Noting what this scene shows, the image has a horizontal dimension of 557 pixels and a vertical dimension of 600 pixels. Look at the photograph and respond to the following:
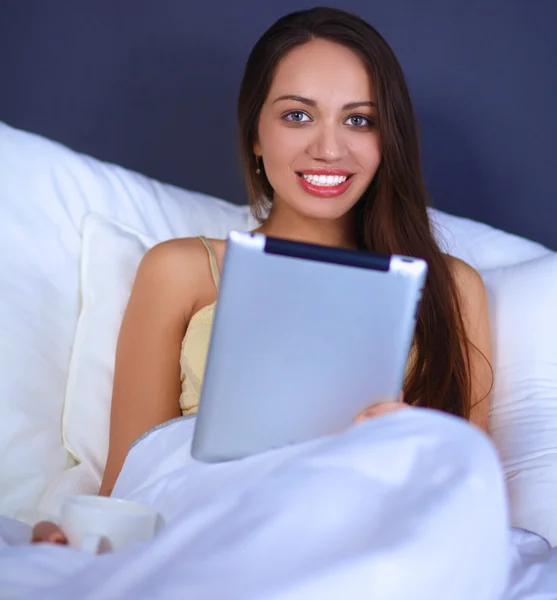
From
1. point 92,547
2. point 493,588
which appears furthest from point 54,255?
point 493,588

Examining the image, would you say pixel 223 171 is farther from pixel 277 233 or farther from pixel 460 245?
pixel 460 245

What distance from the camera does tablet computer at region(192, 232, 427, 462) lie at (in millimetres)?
852

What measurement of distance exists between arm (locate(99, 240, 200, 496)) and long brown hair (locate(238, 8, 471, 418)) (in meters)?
0.34

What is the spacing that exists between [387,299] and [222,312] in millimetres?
179

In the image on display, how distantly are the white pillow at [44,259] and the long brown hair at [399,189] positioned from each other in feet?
0.88

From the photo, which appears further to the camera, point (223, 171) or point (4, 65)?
point (223, 171)

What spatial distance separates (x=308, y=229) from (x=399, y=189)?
0.20 metres

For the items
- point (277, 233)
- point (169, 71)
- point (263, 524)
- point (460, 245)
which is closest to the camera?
point (263, 524)

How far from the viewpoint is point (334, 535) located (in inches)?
31.4

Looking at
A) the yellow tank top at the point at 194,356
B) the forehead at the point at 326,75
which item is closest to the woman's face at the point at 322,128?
the forehead at the point at 326,75

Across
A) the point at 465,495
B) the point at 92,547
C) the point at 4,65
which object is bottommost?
the point at 92,547

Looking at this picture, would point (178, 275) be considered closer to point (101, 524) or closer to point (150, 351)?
point (150, 351)

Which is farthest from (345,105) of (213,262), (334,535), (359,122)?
(334,535)

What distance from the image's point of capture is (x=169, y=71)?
6.56 feet
